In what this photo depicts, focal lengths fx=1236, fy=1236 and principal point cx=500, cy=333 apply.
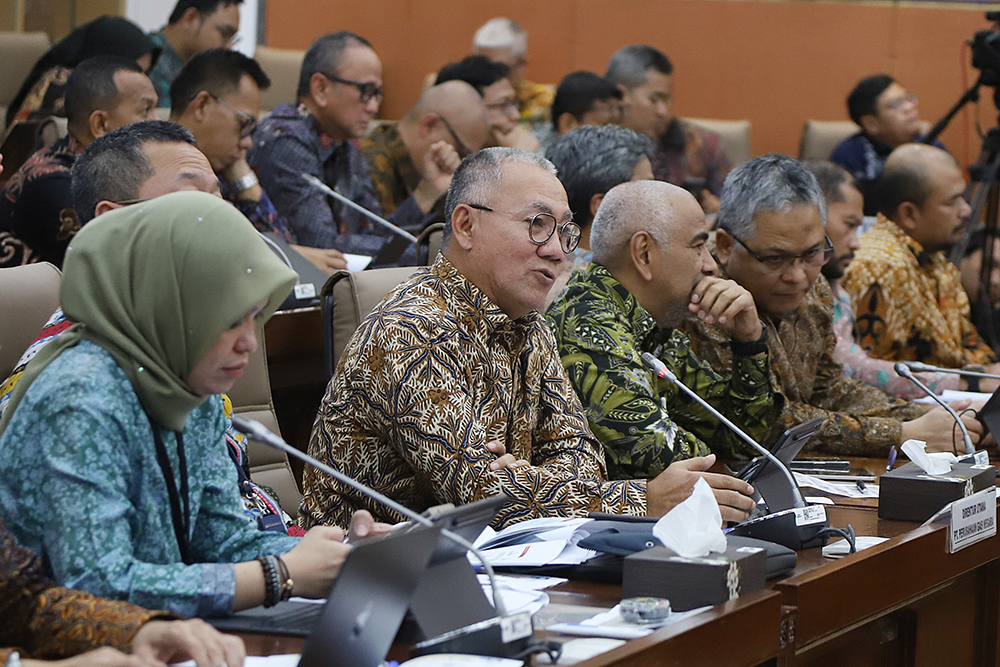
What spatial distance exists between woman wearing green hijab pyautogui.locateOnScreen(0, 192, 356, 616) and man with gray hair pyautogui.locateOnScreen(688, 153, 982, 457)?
4.86 ft

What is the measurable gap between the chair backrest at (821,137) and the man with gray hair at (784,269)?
3762 mm

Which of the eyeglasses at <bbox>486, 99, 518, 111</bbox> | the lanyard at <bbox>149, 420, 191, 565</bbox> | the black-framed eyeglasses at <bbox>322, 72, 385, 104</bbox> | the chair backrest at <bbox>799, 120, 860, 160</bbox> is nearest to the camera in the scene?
the lanyard at <bbox>149, 420, 191, 565</bbox>

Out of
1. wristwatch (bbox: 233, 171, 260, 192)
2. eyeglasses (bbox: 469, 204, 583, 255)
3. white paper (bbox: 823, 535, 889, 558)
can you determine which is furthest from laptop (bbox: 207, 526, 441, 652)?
wristwatch (bbox: 233, 171, 260, 192)

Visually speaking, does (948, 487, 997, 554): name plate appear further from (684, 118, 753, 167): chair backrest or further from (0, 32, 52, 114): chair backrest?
(0, 32, 52, 114): chair backrest

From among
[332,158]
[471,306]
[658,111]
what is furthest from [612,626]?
[658,111]

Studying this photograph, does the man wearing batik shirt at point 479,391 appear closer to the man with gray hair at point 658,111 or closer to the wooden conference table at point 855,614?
the wooden conference table at point 855,614

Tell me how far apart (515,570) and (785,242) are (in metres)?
1.31

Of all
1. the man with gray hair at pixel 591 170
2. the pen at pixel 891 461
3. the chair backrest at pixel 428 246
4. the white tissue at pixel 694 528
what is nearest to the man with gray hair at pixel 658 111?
the man with gray hair at pixel 591 170

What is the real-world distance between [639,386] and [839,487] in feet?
1.42

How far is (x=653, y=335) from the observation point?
2551 mm

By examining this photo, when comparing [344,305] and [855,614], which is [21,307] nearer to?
[344,305]

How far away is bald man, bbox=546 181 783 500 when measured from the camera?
7.55 feet

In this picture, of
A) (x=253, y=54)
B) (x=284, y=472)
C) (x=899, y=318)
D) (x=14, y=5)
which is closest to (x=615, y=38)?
(x=253, y=54)

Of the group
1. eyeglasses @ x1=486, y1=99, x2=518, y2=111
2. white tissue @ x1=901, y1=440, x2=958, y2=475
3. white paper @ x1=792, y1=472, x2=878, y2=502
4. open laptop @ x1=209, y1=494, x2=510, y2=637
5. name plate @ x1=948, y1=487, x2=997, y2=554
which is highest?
eyeglasses @ x1=486, y1=99, x2=518, y2=111
